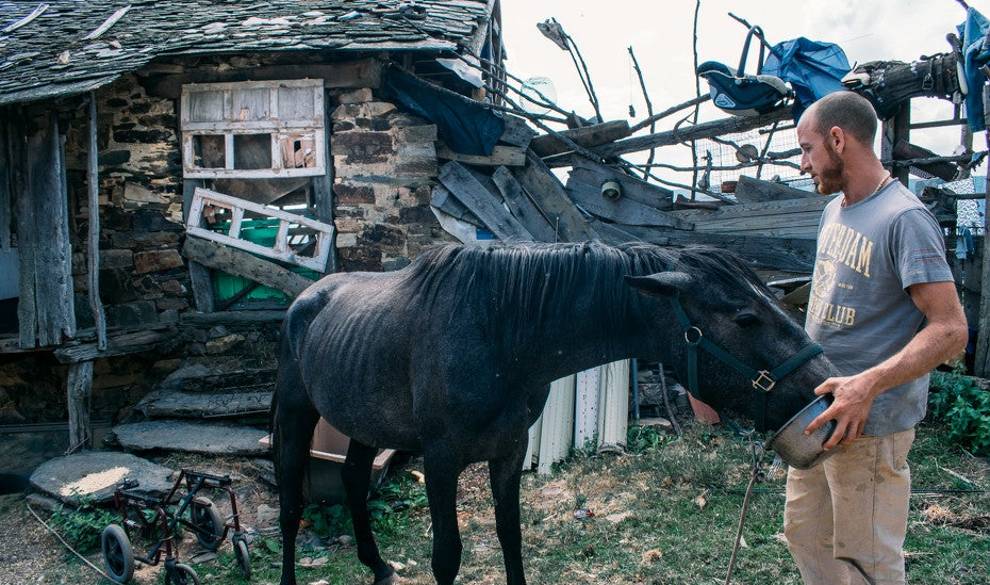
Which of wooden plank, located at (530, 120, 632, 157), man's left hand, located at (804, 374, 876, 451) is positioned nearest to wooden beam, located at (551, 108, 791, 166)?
wooden plank, located at (530, 120, 632, 157)

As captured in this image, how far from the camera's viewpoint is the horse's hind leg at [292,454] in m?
4.52

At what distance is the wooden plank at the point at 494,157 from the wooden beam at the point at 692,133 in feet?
1.59

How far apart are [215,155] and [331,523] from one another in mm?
5000

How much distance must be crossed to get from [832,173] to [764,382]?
838mm

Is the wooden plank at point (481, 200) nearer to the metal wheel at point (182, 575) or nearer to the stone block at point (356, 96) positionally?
the stone block at point (356, 96)

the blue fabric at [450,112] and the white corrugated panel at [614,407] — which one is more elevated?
the blue fabric at [450,112]

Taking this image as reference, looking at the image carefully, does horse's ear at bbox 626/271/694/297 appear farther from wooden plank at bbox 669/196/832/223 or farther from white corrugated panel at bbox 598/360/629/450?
wooden plank at bbox 669/196/832/223

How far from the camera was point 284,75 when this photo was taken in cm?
846

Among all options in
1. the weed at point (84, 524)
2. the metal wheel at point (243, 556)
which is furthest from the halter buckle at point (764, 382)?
the weed at point (84, 524)

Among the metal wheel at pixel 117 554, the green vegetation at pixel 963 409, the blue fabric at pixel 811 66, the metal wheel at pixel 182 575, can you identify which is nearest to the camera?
the metal wheel at pixel 182 575

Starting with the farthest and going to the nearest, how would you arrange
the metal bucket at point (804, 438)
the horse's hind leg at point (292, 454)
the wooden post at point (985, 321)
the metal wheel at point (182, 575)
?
the wooden post at point (985, 321), the metal wheel at point (182, 575), the horse's hind leg at point (292, 454), the metal bucket at point (804, 438)

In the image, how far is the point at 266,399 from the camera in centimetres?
769

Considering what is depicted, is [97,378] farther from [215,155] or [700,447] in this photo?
[700,447]

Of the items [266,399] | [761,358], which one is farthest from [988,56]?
[266,399]
